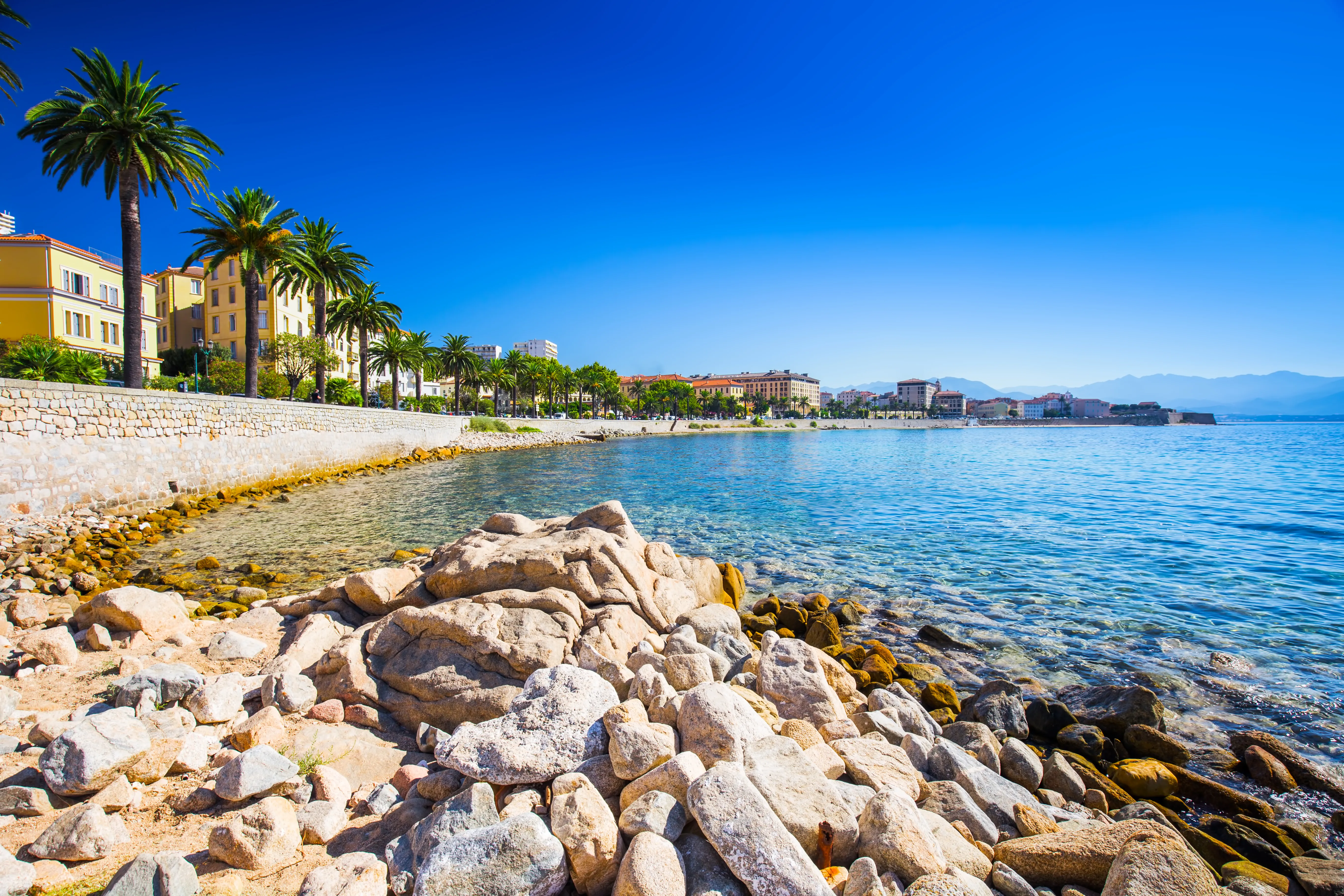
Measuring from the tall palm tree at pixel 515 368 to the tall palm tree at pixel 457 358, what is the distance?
42.0 ft

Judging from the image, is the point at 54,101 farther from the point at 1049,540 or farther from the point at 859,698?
the point at 1049,540

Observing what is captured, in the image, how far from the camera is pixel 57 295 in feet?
133

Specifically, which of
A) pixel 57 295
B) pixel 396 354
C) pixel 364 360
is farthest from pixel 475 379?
pixel 57 295

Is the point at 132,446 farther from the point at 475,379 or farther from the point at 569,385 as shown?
the point at 569,385

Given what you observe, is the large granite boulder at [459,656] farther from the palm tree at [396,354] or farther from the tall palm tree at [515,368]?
the tall palm tree at [515,368]

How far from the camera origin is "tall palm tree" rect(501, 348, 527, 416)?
293ft

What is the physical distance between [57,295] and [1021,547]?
194ft

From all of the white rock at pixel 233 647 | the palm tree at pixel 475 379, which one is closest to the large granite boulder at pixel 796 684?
the white rock at pixel 233 647

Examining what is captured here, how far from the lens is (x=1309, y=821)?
523 centimetres

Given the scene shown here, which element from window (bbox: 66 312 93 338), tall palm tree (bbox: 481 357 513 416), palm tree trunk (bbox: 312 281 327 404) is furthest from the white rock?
tall palm tree (bbox: 481 357 513 416)

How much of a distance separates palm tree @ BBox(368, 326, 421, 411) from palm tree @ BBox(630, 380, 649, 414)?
96.9m

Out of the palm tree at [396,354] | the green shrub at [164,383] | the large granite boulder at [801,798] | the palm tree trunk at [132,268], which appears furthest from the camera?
the palm tree at [396,354]

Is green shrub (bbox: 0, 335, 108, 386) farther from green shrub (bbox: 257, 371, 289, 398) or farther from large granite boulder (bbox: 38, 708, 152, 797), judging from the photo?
large granite boulder (bbox: 38, 708, 152, 797)

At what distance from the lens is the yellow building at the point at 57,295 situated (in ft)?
130
